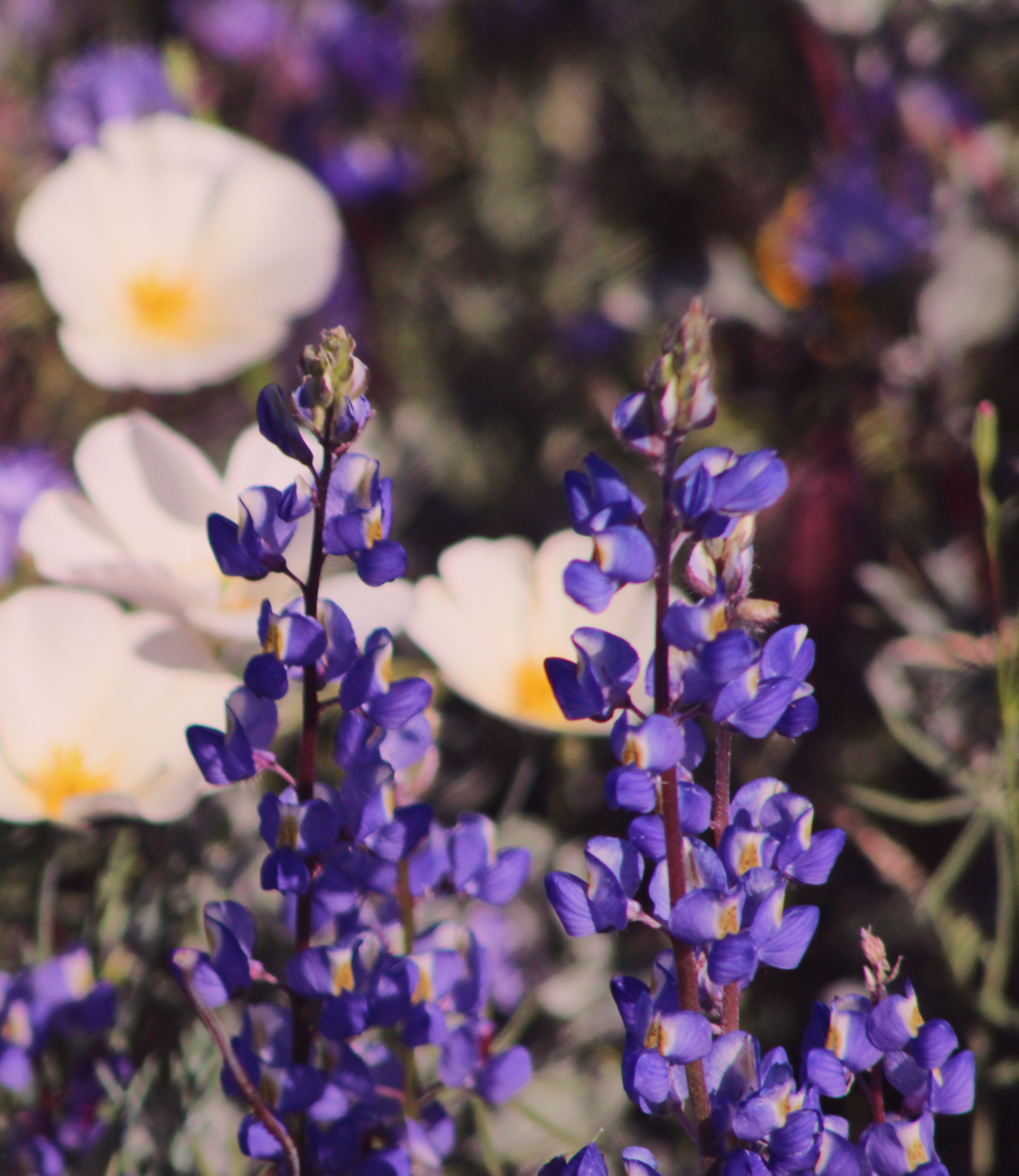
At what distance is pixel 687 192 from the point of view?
43.9 inches

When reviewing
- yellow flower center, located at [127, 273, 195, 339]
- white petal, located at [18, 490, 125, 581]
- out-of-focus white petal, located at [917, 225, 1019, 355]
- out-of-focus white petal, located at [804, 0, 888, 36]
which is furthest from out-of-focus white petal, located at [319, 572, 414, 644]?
out-of-focus white petal, located at [804, 0, 888, 36]

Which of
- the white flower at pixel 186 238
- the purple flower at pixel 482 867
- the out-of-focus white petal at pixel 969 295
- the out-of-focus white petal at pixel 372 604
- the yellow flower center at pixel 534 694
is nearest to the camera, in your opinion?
the purple flower at pixel 482 867

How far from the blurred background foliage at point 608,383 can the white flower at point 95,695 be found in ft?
0.15

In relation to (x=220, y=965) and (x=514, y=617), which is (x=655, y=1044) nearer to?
(x=220, y=965)

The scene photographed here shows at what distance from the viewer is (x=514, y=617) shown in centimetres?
68

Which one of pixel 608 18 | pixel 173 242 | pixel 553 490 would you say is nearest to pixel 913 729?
pixel 553 490

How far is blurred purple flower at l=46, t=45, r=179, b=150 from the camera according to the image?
95 cm

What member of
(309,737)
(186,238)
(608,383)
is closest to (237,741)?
(309,737)

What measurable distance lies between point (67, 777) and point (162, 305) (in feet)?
1.20

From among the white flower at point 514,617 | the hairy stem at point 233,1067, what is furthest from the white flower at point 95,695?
the hairy stem at point 233,1067

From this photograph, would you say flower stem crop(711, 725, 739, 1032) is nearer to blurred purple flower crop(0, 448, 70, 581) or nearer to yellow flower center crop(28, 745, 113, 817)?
yellow flower center crop(28, 745, 113, 817)

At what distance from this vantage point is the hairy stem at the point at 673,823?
0.98 ft

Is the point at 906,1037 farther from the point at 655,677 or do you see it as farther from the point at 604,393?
the point at 604,393

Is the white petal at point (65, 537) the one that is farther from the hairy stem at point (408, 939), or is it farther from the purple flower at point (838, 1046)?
the purple flower at point (838, 1046)
